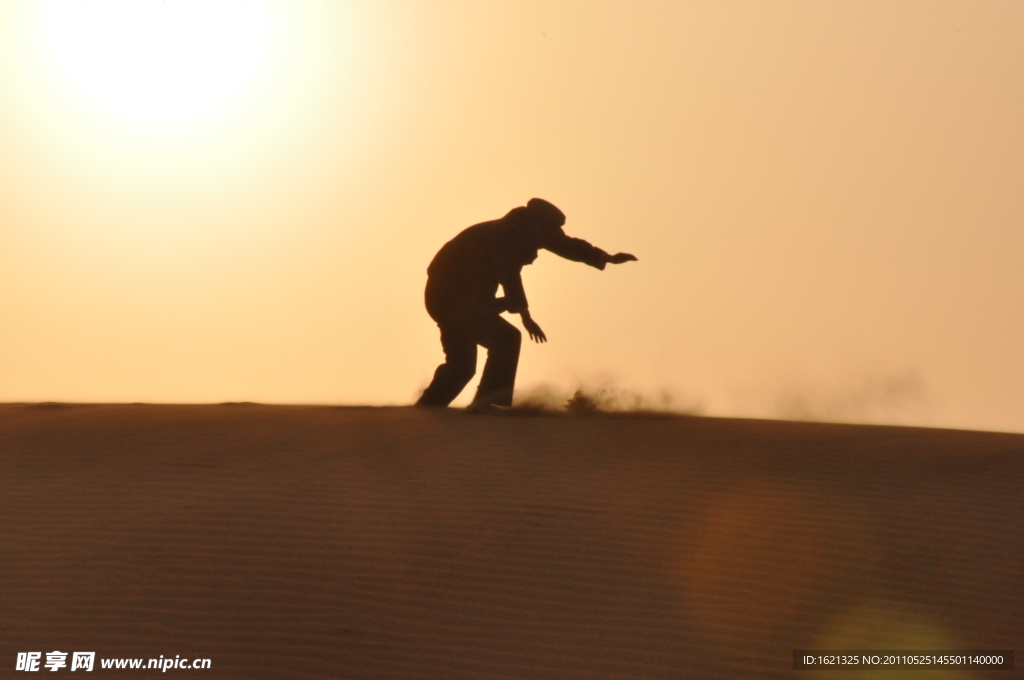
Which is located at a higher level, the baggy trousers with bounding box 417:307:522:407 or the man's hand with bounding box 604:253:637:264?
the man's hand with bounding box 604:253:637:264

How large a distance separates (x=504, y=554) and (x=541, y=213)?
477 cm

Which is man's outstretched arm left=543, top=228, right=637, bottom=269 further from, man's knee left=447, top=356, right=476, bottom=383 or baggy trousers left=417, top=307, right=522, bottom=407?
man's knee left=447, top=356, right=476, bottom=383

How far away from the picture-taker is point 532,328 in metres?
10.7

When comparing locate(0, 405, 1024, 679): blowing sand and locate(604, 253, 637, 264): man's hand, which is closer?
locate(0, 405, 1024, 679): blowing sand

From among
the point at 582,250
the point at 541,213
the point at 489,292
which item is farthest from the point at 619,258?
the point at 489,292

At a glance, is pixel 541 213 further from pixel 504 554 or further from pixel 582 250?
pixel 504 554

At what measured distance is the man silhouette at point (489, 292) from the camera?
10797 mm

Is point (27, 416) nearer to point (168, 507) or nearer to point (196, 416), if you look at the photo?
point (196, 416)

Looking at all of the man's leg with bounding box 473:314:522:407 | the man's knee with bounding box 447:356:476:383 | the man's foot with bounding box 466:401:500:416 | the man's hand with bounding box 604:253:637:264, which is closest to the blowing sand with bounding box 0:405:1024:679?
the man's foot with bounding box 466:401:500:416

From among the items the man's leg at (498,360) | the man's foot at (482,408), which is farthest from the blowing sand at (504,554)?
the man's leg at (498,360)

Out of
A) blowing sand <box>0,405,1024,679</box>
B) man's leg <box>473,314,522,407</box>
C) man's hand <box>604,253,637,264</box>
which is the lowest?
blowing sand <box>0,405,1024,679</box>

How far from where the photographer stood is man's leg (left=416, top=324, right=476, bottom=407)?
35.7 ft

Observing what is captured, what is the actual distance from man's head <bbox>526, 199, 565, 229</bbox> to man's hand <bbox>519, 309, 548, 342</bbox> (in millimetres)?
844

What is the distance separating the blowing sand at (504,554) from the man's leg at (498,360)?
1.58m
